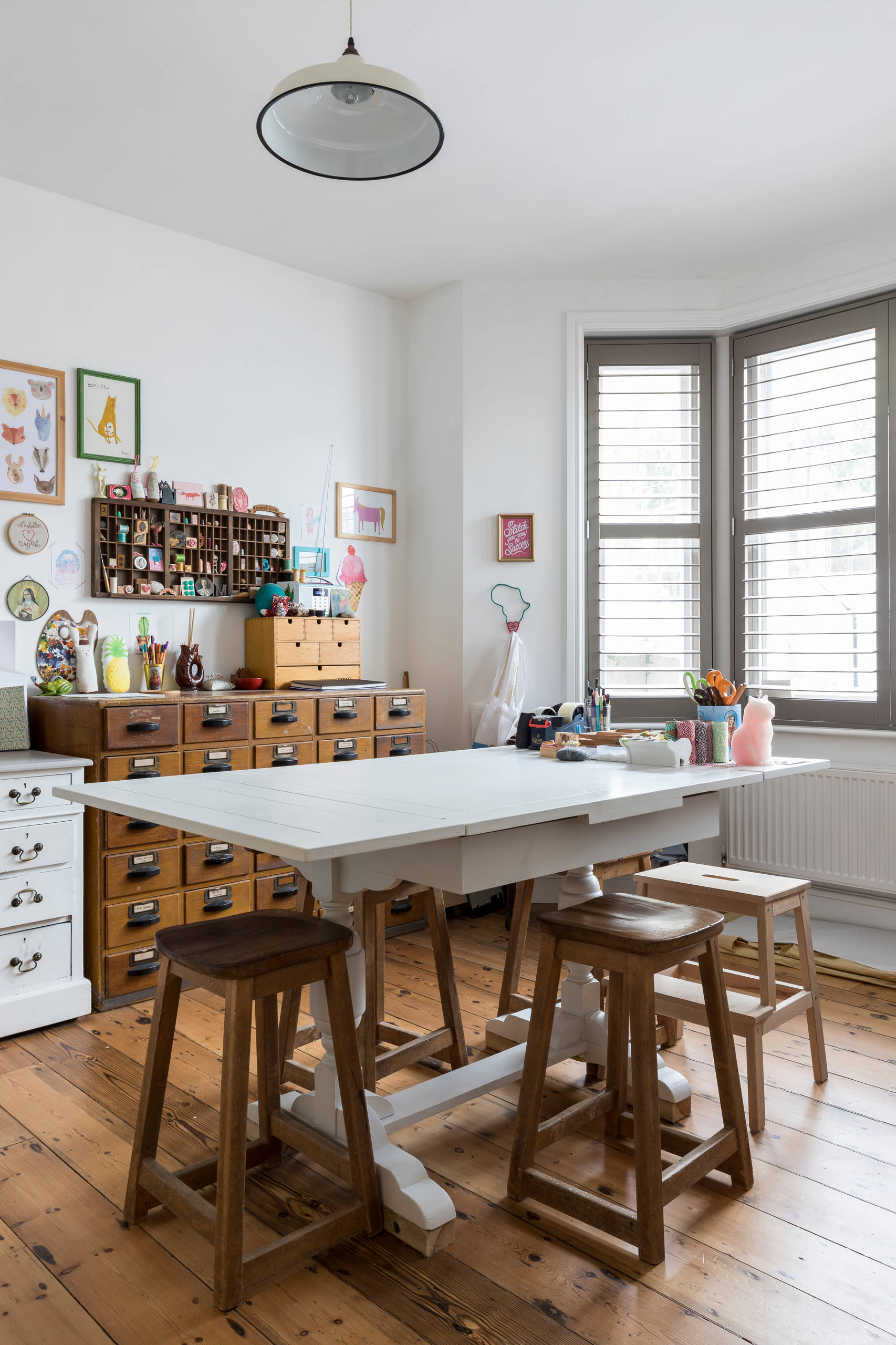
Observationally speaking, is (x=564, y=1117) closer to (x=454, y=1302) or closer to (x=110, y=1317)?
(x=454, y=1302)

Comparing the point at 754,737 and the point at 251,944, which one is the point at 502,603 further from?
the point at 251,944

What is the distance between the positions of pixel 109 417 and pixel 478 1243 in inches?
123

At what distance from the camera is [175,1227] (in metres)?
1.88

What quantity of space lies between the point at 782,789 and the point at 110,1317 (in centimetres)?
324

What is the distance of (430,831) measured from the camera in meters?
1.54

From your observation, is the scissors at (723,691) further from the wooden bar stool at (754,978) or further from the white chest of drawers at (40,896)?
the white chest of drawers at (40,896)

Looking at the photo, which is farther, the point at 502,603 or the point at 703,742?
the point at 502,603

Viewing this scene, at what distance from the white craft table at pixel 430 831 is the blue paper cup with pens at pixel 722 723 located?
0.24 ft

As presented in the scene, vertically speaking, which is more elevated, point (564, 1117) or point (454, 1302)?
Result: point (564, 1117)

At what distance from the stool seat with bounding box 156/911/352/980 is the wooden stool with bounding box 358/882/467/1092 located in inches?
14.2

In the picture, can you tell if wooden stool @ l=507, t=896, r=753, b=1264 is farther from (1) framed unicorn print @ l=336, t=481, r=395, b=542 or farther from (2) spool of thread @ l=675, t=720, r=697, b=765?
(1) framed unicorn print @ l=336, t=481, r=395, b=542

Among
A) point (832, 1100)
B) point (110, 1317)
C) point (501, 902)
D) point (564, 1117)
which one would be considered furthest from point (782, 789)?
point (110, 1317)

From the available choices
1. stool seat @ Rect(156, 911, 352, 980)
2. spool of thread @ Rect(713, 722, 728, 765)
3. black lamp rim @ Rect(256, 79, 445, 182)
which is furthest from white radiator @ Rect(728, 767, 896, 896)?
black lamp rim @ Rect(256, 79, 445, 182)

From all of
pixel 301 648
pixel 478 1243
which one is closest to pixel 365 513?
pixel 301 648
